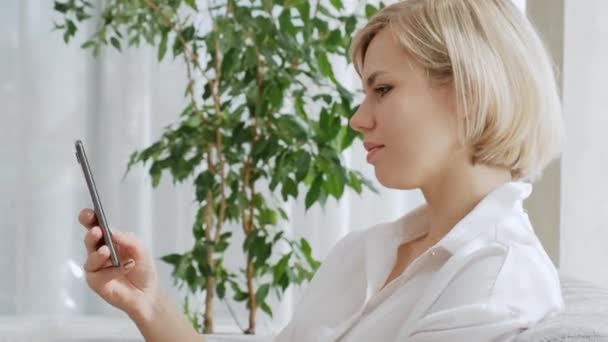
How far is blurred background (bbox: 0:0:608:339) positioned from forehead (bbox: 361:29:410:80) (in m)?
1.85

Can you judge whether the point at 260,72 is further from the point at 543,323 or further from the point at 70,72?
the point at 543,323

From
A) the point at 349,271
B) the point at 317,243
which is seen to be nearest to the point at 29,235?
the point at 317,243

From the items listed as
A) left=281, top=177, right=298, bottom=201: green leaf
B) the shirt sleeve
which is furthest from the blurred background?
the shirt sleeve

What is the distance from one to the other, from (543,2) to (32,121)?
5.52ft

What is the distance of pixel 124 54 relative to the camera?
3.10 meters

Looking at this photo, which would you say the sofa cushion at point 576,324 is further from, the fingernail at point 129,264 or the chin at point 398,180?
the fingernail at point 129,264

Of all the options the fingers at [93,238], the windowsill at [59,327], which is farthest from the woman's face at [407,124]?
the windowsill at [59,327]

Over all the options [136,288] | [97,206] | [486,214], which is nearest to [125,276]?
[136,288]

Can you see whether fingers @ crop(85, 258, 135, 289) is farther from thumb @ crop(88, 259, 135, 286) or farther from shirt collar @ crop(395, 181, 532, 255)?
shirt collar @ crop(395, 181, 532, 255)

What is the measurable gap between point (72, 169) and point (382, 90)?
85.6 inches

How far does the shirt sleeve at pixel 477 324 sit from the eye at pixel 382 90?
29cm

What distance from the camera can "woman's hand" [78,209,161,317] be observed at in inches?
47.6

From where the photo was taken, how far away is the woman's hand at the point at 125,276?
3.97ft

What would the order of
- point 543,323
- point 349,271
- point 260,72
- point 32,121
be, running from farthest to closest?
point 32,121 < point 260,72 < point 349,271 < point 543,323
